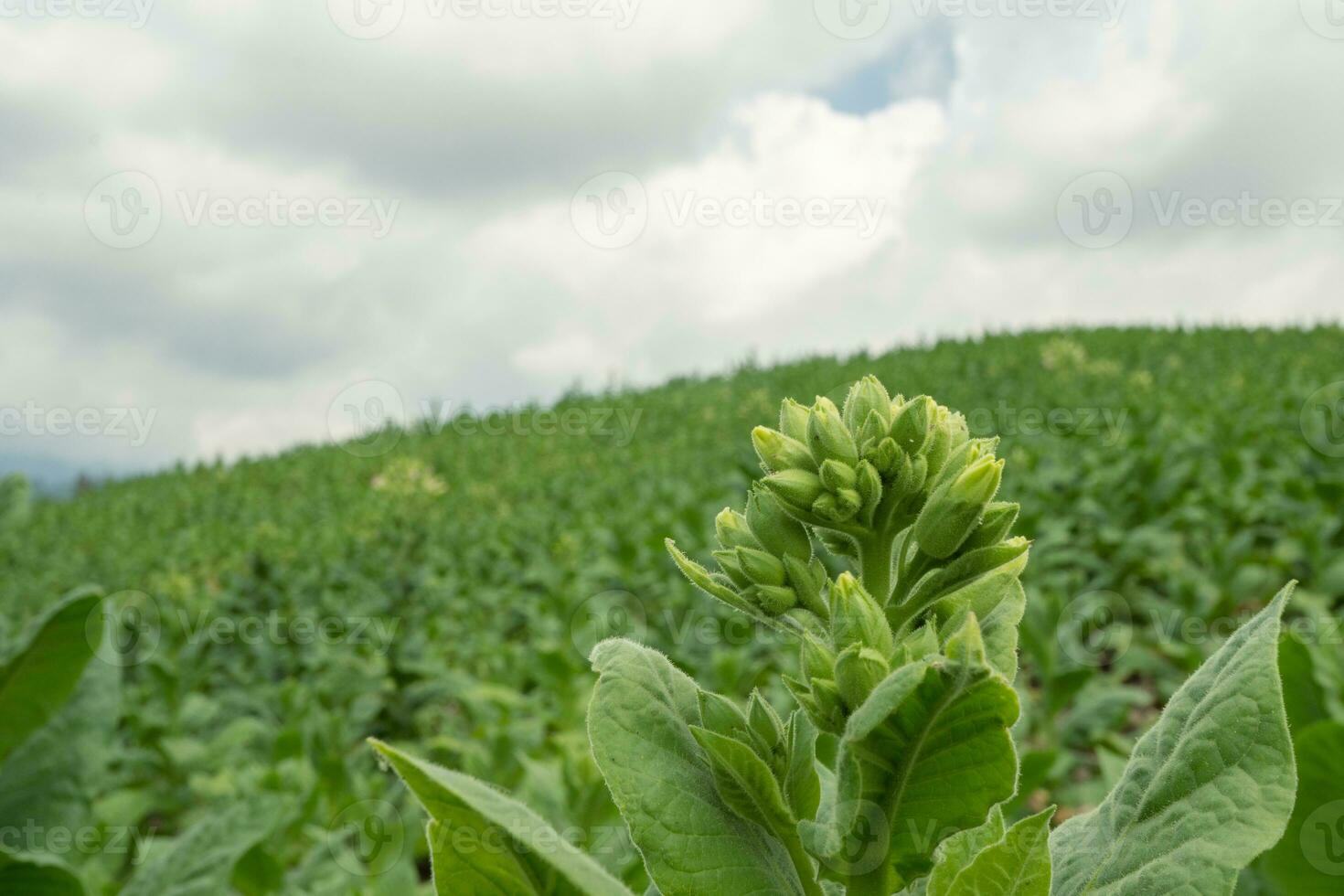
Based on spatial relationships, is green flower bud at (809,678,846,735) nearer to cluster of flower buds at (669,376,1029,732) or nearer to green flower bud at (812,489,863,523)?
cluster of flower buds at (669,376,1029,732)

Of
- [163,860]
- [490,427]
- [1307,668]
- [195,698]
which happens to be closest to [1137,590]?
[1307,668]

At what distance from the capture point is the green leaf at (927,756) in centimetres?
75

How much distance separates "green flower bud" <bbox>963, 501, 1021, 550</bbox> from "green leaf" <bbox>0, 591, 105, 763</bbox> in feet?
4.97

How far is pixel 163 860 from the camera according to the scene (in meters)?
1.70

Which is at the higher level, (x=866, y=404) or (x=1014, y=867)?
(x=866, y=404)

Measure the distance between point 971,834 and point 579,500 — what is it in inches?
534

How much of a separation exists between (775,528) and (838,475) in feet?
0.30

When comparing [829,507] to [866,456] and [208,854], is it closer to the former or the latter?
[866,456]

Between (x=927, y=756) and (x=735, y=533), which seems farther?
(x=735, y=533)

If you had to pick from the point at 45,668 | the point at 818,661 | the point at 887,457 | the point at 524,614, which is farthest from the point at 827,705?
the point at 524,614

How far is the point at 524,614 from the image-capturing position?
977 cm

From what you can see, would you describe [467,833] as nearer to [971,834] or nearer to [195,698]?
[971,834]

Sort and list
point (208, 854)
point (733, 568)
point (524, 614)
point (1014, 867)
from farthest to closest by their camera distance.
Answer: point (524, 614)
point (208, 854)
point (733, 568)
point (1014, 867)

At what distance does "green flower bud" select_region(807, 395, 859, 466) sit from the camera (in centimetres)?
97
